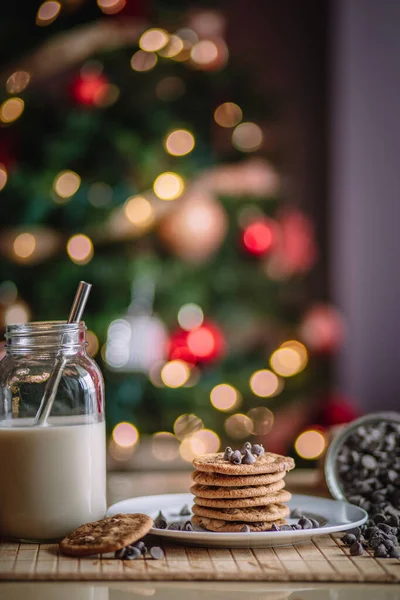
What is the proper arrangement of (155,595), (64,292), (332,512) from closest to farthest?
(155,595)
(332,512)
(64,292)

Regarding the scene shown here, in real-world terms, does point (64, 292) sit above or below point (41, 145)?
below

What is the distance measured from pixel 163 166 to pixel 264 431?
3.35 ft

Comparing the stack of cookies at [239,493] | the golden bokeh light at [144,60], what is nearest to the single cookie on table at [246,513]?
the stack of cookies at [239,493]

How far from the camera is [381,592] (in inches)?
37.8

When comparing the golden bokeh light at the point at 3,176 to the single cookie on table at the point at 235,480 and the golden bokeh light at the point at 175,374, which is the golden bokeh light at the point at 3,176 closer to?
the golden bokeh light at the point at 175,374

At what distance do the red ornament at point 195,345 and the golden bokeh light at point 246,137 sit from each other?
2.25 ft

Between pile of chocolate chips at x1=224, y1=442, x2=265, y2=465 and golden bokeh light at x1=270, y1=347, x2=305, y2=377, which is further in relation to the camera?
golden bokeh light at x1=270, y1=347, x2=305, y2=377

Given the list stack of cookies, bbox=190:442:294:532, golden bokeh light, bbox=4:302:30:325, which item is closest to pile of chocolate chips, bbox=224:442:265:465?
stack of cookies, bbox=190:442:294:532

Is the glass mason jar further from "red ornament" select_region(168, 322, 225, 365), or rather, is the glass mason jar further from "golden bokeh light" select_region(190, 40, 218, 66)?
"golden bokeh light" select_region(190, 40, 218, 66)

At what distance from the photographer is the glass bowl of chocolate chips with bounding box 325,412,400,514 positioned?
131 centimetres

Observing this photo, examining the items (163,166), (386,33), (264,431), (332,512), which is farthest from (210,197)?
(332,512)

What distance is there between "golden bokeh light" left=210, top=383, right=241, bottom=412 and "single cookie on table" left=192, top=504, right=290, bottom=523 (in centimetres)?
174

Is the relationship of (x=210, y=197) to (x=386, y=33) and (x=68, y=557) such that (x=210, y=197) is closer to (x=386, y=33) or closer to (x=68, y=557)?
(x=386, y=33)

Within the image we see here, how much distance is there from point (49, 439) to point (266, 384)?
2016 millimetres
